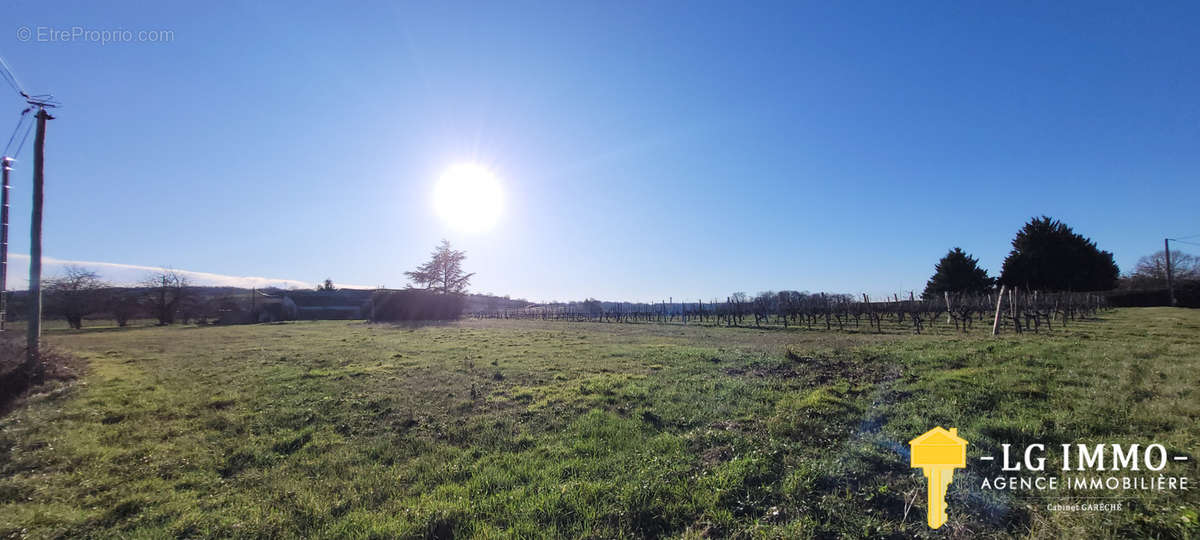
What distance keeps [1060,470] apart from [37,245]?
70.0ft

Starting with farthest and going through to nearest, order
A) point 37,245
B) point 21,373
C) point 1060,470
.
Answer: point 37,245, point 21,373, point 1060,470

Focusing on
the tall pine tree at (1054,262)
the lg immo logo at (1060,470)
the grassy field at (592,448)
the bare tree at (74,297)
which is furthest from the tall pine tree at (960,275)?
the bare tree at (74,297)

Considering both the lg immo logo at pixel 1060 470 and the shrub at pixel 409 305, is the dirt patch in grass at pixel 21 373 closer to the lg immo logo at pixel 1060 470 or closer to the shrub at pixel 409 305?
the lg immo logo at pixel 1060 470

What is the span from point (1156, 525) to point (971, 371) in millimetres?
6034

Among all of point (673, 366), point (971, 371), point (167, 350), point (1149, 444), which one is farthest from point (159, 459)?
point (167, 350)

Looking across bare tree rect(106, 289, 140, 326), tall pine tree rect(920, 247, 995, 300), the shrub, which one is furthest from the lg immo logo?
bare tree rect(106, 289, 140, 326)

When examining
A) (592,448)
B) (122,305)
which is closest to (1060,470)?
(592,448)

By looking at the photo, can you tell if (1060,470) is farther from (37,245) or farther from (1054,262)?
(1054,262)

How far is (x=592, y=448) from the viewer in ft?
18.3

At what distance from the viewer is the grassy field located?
3.78 metres

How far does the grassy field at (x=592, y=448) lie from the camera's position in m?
3.78

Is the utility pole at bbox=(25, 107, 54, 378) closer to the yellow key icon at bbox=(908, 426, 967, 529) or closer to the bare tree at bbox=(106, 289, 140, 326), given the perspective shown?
the yellow key icon at bbox=(908, 426, 967, 529)

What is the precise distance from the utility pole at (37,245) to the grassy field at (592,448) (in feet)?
6.84

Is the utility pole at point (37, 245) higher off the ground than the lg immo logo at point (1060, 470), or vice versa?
the utility pole at point (37, 245)
